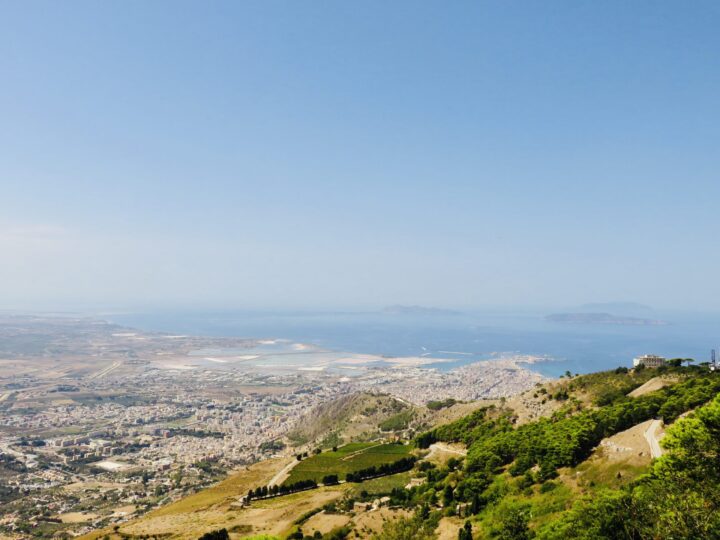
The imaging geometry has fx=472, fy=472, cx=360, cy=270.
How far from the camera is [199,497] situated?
50.3 metres

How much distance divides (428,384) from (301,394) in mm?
35876

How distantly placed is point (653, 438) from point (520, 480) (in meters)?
8.22

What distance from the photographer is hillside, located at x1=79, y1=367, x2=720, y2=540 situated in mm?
17750

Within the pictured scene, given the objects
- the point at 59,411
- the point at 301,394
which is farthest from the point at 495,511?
the point at 59,411

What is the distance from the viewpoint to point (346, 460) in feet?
176

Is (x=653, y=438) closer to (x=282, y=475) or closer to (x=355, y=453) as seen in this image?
(x=355, y=453)

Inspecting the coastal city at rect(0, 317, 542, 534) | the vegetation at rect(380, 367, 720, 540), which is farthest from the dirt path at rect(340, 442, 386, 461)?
the coastal city at rect(0, 317, 542, 534)

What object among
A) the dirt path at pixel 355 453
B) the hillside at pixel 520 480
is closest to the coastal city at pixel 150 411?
the hillside at pixel 520 480

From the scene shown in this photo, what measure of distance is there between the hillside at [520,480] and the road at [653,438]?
149mm

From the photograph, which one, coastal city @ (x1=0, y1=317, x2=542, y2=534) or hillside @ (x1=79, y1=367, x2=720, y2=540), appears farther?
coastal city @ (x1=0, y1=317, x2=542, y2=534)

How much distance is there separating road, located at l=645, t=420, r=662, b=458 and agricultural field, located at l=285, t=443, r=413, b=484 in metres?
26.7

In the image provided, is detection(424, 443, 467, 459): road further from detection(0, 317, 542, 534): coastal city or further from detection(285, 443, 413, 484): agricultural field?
detection(0, 317, 542, 534): coastal city

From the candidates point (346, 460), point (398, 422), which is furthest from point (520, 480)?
point (398, 422)

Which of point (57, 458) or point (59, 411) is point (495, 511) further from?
point (59, 411)
